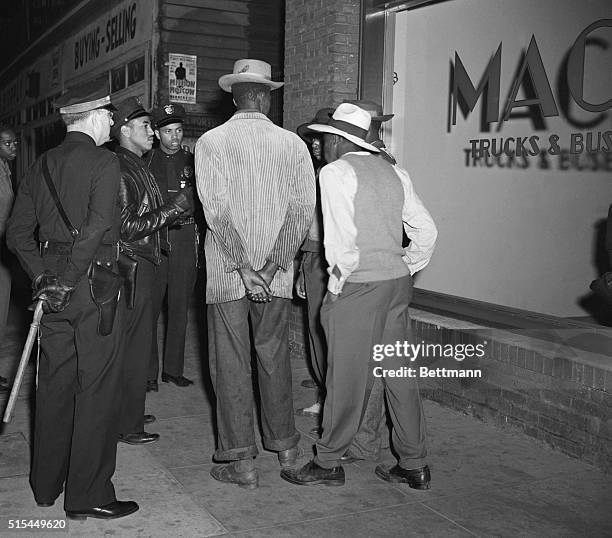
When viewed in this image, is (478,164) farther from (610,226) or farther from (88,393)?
(88,393)

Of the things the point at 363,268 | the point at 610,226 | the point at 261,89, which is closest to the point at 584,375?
the point at 610,226

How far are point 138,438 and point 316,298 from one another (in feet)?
4.77

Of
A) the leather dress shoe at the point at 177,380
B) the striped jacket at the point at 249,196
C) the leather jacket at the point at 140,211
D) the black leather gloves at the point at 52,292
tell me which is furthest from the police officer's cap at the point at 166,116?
the black leather gloves at the point at 52,292

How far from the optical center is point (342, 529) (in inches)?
163

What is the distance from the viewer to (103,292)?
4.07m

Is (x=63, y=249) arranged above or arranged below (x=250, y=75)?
below

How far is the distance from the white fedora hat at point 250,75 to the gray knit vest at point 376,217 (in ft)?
2.16

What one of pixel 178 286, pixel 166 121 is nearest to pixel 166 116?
pixel 166 121

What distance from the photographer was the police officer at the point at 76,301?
13.1ft

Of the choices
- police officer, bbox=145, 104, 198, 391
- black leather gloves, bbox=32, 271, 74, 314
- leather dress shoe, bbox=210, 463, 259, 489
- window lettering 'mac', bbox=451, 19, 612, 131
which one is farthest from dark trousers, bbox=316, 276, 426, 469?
window lettering 'mac', bbox=451, 19, 612, 131

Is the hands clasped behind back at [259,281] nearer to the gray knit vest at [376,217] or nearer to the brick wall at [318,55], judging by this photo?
the gray knit vest at [376,217]

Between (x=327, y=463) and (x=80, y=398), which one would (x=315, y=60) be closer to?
(x=327, y=463)

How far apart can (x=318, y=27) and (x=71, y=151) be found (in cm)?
415

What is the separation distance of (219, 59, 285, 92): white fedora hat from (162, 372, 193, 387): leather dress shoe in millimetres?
2866
